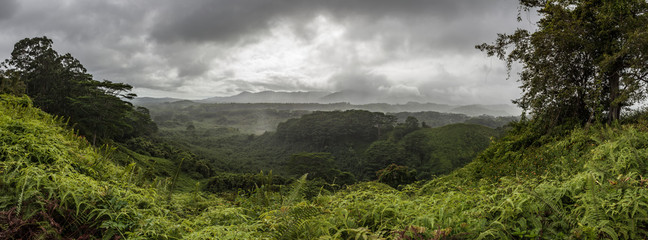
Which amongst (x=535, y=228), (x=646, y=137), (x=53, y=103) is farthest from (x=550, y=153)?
(x=53, y=103)

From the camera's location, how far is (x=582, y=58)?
380 inches

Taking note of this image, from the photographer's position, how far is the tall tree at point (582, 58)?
8023 mm

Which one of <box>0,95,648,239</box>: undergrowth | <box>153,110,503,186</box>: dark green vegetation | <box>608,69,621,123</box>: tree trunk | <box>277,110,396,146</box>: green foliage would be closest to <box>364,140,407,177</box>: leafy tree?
<box>153,110,503,186</box>: dark green vegetation

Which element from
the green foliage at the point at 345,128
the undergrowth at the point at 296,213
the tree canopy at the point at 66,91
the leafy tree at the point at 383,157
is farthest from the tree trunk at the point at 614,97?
the green foliage at the point at 345,128

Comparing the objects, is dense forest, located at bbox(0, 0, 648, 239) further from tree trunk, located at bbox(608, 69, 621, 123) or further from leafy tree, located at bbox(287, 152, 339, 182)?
leafy tree, located at bbox(287, 152, 339, 182)

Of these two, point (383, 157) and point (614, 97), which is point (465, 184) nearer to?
point (614, 97)

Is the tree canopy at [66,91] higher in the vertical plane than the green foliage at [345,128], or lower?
higher

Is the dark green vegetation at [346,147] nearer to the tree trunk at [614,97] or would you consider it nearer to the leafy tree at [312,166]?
the leafy tree at [312,166]

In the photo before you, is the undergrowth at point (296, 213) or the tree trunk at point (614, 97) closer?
the undergrowth at point (296, 213)

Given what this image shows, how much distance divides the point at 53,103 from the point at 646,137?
139 feet

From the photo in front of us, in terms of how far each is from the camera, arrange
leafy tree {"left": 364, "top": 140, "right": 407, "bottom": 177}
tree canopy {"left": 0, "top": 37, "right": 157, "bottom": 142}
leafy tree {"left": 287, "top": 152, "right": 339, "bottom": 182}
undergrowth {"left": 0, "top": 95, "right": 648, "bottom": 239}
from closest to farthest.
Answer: undergrowth {"left": 0, "top": 95, "right": 648, "bottom": 239}, tree canopy {"left": 0, "top": 37, "right": 157, "bottom": 142}, leafy tree {"left": 287, "top": 152, "right": 339, "bottom": 182}, leafy tree {"left": 364, "top": 140, "right": 407, "bottom": 177}

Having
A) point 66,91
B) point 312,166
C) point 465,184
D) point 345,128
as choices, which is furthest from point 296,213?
point 345,128

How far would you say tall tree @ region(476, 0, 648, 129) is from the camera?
8.02 metres

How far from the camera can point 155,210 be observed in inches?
118
